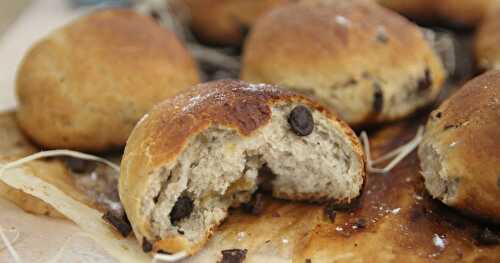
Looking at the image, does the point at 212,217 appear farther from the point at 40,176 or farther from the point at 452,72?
the point at 452,72

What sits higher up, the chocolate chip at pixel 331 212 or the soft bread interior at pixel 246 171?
the soft bread interior at pixel 246 171

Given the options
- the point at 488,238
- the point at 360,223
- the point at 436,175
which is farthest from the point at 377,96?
the point at 488,238

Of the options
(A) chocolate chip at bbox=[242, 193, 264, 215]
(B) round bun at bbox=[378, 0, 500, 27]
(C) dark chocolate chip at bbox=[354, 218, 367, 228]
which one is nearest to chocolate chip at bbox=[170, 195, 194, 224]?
(A) chocolate chip at bbox=[242, 193, 264, 215]

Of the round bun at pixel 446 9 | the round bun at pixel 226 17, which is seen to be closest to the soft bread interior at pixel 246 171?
the round bun at pixel 226 17

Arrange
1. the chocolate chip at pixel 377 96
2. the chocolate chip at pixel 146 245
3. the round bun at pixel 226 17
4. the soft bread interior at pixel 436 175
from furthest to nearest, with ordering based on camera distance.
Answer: the round bun at pixel 226 17
the chocolate chip at pixel 377 96
the soft bread interior at pixel 436 175
the chocolate chip at pixel 146 245

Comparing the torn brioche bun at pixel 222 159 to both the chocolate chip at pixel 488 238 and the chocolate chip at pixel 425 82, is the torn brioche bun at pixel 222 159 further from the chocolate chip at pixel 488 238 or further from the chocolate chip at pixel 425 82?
the chocolate chip at pixel 425 82

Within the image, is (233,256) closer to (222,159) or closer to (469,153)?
(222,159)

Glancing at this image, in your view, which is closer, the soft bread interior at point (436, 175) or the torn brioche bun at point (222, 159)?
the torn brioche bun at point (222, 159)
